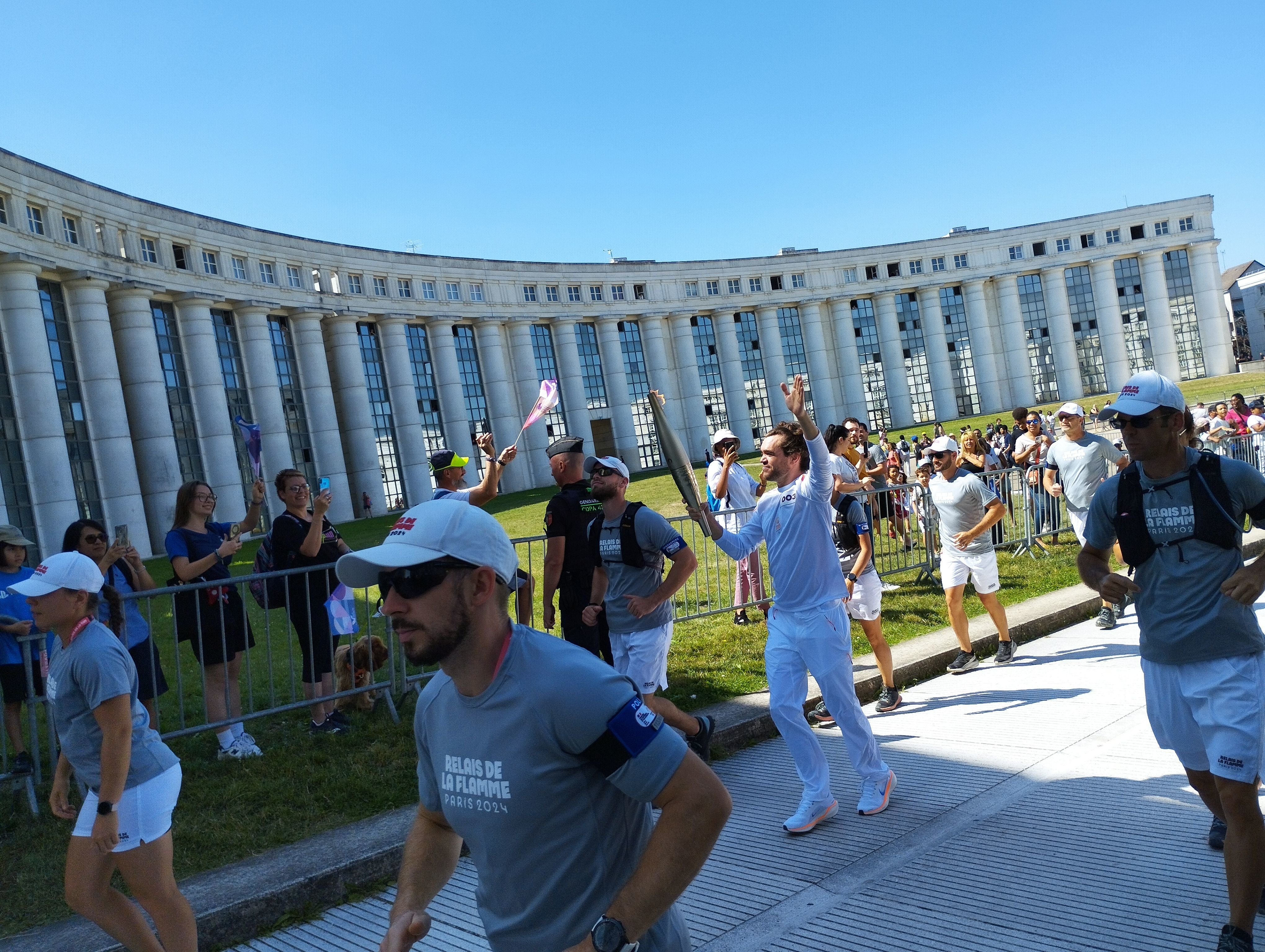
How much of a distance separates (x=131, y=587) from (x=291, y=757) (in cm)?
183

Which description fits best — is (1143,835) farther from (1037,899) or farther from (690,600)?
(690,600)

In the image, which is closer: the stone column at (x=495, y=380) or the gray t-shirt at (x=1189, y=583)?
the gray t-shirt at (x=1189, y=583)

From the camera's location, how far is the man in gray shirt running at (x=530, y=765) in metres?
1.95

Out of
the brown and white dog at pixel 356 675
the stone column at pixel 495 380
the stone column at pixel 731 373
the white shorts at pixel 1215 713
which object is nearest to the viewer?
the white shorts at pixel 1215 713

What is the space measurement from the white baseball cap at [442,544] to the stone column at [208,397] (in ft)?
144

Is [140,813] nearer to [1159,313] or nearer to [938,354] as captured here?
[938,354]

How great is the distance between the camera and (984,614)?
34.9 feet

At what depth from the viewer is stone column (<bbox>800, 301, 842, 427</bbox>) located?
7556 cm

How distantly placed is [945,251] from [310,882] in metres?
79.7

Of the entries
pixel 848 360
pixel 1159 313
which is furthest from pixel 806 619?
pixel 1159 313

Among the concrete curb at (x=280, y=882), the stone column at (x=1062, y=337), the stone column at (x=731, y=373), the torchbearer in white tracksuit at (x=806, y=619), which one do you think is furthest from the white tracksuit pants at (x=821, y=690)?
the stone column at (x=1062, y=337)

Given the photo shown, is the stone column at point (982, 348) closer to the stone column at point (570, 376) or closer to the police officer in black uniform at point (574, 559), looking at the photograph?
the stone column at point (570, 376)

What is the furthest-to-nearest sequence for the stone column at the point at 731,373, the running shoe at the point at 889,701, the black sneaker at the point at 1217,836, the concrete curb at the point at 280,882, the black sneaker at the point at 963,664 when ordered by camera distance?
the stone column at the point at 731,373
the black sneaker at the point at 963,664
the running shoe at the point at 889,701
the concrete curb at the point at 280,882
the black sneaker at the point at 1217,836

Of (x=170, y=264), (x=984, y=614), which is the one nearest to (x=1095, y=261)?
(x=170, y=264)
